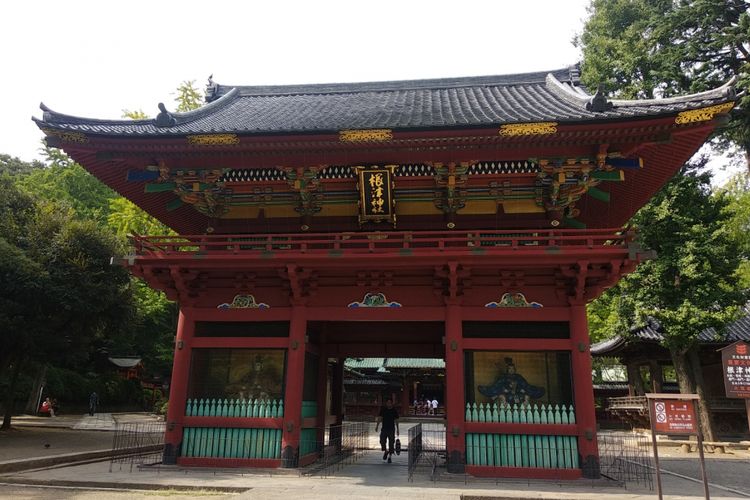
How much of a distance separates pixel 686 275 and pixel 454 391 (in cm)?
1490

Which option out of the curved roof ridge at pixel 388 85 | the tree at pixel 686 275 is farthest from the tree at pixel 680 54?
the curved roof ridge at pixel 388 85

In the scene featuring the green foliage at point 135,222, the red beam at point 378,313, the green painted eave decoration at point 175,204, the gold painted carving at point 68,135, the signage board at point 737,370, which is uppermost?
the green foliage at point 135,222

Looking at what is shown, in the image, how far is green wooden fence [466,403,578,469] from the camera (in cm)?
1134

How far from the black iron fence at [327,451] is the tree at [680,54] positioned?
21.3 meters

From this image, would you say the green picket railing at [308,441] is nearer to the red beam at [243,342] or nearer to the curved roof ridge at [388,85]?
the red beam at [243,342]

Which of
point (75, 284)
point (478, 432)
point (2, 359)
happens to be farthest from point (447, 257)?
point (2, 359)

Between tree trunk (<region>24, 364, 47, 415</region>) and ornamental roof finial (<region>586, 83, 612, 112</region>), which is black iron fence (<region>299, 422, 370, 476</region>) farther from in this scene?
tree trunk (<region>24, 364, 47, 415</region>)

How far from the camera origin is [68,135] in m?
11.9

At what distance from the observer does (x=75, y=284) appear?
2006 centimetres

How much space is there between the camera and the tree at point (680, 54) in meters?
24.3

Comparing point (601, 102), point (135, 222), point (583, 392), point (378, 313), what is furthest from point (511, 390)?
point (135, 222)

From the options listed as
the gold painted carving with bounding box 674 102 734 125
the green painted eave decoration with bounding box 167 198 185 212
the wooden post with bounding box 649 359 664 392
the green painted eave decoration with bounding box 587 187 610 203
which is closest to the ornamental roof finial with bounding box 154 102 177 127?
the green painted eave decoration with bounding box 167 198 185 212

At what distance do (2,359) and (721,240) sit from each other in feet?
99.6

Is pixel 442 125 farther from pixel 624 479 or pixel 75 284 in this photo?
pixel 75 284
